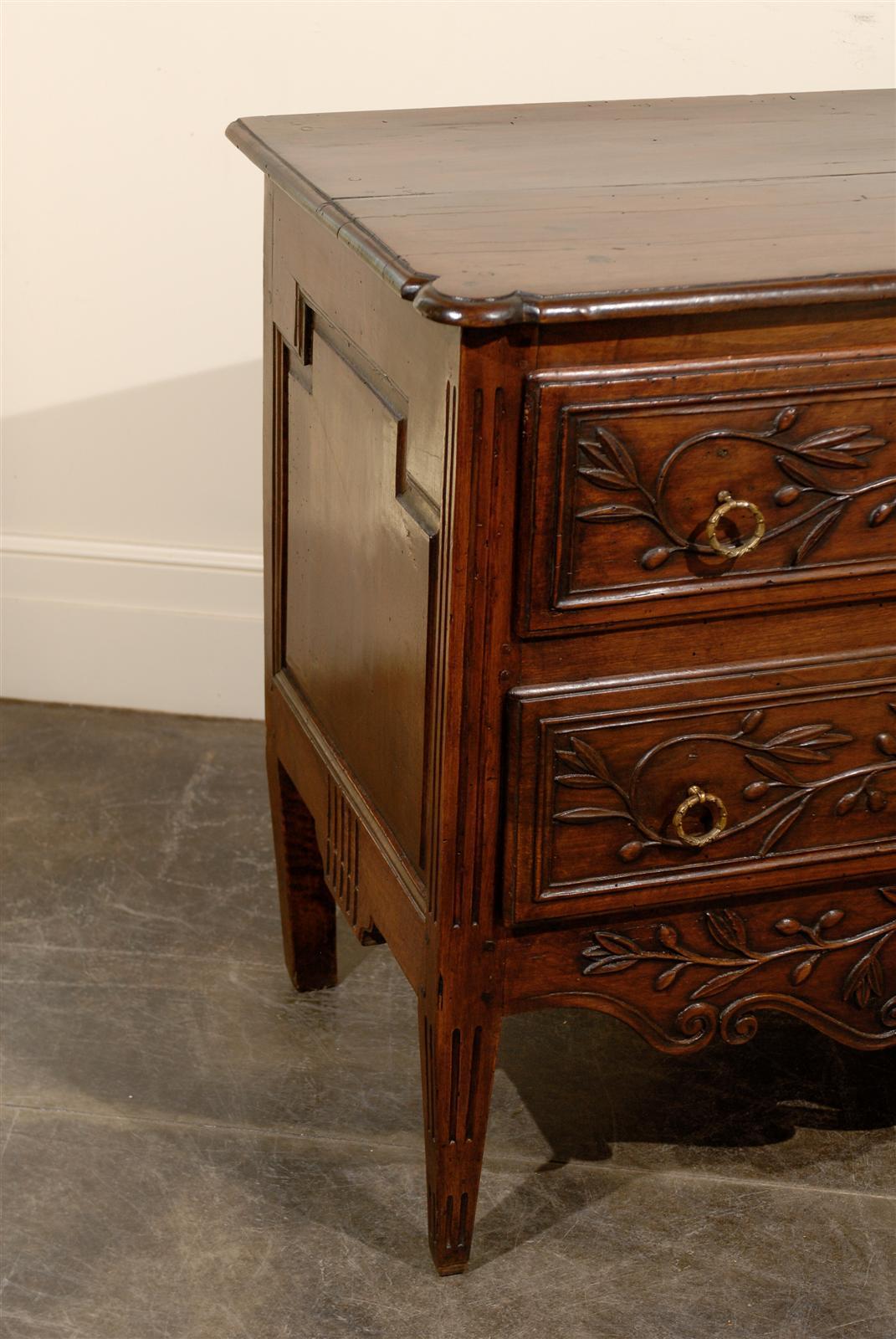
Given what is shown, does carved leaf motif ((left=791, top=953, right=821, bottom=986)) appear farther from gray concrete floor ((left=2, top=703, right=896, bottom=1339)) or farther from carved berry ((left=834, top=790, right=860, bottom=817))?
gray concrete floor ((left=2, top=703, right=896, bottom=1339))

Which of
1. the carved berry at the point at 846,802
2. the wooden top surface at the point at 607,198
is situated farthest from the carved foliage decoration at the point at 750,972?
the wooden top surface at the point at 607,198

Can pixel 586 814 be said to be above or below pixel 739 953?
above

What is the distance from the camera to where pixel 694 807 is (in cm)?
148

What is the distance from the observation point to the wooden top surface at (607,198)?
1.25 m

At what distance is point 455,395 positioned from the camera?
1.25 m

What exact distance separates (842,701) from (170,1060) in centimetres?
90

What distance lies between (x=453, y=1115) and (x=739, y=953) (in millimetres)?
303

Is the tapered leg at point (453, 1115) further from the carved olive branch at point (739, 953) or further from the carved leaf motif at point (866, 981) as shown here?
the carved leaf motif at point (866, 981)

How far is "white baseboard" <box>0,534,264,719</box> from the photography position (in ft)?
8.72

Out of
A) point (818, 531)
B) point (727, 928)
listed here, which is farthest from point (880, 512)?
point (727, 928)

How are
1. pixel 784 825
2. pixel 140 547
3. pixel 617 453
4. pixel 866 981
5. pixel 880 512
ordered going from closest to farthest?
pixel 617 453 → pixel 880 512 → pixel 784 825 → pixel 866 981 → pixel 140 547

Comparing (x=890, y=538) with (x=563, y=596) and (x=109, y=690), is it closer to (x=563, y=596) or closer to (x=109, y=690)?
(x=563, y=596)

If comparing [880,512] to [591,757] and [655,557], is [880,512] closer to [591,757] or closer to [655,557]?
[655,557]

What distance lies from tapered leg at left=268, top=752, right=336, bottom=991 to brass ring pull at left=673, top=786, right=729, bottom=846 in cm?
63
